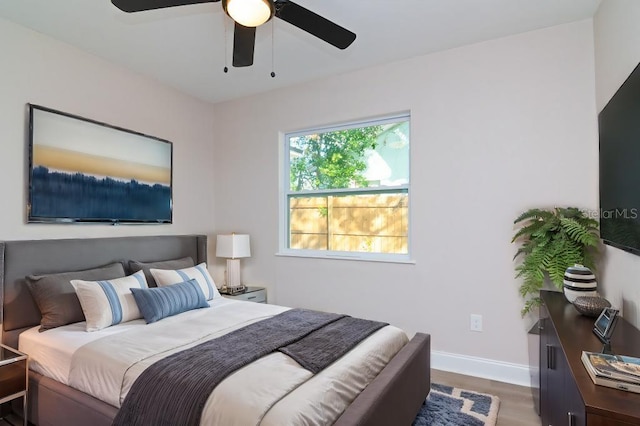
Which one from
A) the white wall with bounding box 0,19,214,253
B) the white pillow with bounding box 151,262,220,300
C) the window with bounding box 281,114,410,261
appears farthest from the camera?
the window with bounding box 281,114,410,261

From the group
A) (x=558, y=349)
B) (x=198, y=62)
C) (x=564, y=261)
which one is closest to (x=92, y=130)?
(x=198, y=62)

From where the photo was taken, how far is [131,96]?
3277 millimetres

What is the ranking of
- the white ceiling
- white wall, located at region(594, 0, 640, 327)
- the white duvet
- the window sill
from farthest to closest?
the window sill, the white ceiling, white wall, located at region(594, 0, 640, 327), the white duvet

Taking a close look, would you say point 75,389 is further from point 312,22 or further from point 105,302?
point 312,22

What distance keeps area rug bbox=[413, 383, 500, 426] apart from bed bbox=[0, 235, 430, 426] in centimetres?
13

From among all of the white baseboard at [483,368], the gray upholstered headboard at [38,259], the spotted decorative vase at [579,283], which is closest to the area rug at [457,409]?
the white baseboard at [483,368]

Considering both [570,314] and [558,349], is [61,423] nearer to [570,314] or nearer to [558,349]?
[558,349]

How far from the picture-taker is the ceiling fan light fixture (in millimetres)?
1652

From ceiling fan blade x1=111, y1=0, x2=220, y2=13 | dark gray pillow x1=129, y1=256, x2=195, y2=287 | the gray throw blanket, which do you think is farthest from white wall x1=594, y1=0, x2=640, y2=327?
dark gray pillow x1=129, y1=256, x2=195, y2=287

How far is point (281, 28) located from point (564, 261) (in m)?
2.61

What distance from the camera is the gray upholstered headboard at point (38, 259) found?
2.29 meters

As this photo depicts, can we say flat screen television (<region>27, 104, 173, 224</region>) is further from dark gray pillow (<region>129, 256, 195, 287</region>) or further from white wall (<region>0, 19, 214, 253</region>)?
dark gray pillow (<region>129, 256, 195, 287</region>)

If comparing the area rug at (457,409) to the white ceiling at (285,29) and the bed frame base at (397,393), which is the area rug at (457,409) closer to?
the bed frame base at (397,393)

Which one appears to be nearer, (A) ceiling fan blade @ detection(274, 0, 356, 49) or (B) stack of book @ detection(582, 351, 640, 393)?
(B) stack of book @ detection(582, 351, 640, 393)
